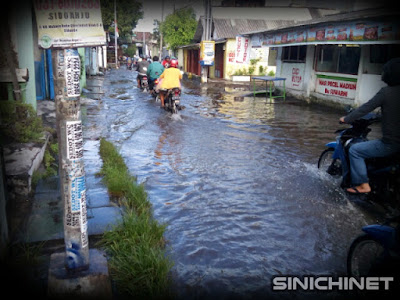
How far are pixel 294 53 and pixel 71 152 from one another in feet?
57.1

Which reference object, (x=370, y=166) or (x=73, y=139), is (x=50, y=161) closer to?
(x=73, y=139)

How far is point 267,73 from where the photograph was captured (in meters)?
28.0

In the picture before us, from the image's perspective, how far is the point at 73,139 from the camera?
281cm

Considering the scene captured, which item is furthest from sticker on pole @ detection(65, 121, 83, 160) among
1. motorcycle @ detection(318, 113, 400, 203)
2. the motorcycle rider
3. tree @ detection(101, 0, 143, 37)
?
tree @ detection(101, 0, 143, 37)

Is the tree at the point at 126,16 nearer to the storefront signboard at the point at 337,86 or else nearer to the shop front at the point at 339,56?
the shop front at the point at 339,56

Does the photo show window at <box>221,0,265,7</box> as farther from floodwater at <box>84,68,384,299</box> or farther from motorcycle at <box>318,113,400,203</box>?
motorcycle at <box>318,113,400,203</box>

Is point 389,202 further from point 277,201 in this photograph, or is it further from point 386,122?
point 277,201

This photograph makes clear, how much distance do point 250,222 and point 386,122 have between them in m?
2.02

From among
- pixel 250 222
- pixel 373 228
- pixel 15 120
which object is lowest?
pixel 250 222

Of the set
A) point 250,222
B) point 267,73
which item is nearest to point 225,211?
point 250,222

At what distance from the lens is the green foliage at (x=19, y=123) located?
5559mm

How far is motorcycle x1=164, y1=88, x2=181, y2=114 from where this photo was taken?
37.9ft

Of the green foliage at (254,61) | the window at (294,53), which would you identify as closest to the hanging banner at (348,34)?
the window at (294,53)

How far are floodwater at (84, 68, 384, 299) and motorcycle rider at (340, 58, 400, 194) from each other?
20.8 inches
